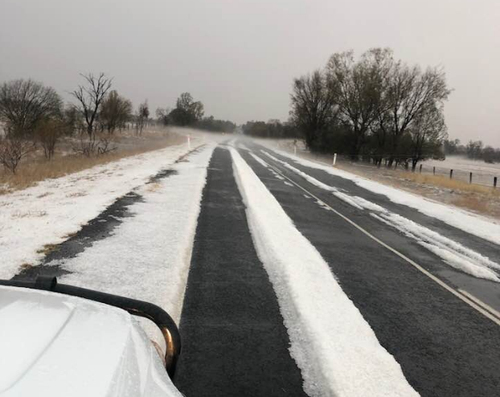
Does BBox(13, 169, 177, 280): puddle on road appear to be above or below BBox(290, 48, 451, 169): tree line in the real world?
below

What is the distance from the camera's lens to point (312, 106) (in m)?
59.0

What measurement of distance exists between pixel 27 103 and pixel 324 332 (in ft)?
199

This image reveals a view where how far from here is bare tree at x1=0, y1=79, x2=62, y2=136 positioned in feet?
164

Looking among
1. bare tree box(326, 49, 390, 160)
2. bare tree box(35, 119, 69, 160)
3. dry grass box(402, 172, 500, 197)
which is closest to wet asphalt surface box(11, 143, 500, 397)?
dry grass box(402, 172, 500, 197)

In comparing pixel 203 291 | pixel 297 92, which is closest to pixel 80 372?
pixel 203 291

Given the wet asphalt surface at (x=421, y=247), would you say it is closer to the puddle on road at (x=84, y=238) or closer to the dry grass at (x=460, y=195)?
the dry grass at (x=460, y=195)

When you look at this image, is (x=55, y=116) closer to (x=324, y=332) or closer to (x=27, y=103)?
(x=27, y=103)

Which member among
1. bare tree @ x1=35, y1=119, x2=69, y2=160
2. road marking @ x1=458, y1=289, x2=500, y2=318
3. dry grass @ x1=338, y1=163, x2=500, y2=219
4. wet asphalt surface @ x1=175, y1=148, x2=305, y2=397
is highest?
bare tree @ x1=35, y1=119, x2=69, y2=160

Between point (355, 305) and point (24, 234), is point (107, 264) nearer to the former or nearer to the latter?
point (24, 234)

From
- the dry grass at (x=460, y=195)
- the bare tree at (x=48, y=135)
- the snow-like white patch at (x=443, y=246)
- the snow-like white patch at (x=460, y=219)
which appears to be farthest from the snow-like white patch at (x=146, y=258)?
the bare tree at (x=48, y=135)

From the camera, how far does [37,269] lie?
5.41 m

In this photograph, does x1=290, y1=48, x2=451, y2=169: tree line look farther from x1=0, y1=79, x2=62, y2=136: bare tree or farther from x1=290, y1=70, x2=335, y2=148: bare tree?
x1=0, y1=79, x2=62, y2=136: bare tree

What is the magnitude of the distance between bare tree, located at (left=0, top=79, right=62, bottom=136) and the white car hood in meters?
51.6

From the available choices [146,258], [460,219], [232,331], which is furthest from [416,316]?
[460,219]
